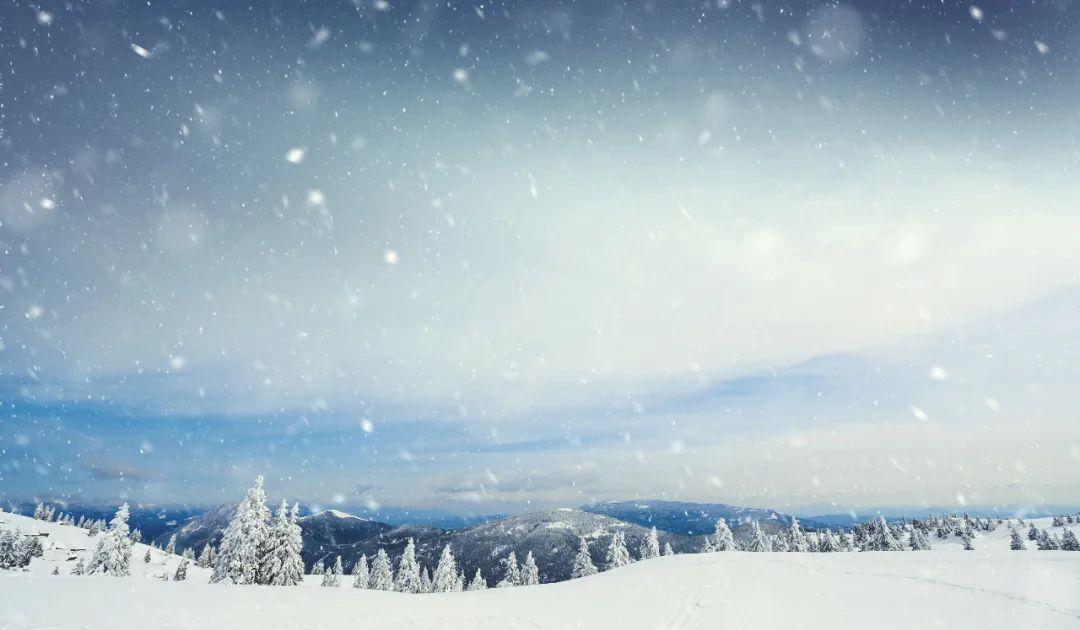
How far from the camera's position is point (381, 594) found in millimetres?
16547

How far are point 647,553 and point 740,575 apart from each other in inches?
2205

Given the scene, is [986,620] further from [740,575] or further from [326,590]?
[326,590]

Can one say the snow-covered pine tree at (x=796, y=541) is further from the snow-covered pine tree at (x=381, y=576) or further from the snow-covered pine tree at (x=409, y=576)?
the snow-covered pine tree at (x=381, y=576)

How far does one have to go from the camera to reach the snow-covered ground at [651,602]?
36.0 ft

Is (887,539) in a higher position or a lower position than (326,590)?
lower

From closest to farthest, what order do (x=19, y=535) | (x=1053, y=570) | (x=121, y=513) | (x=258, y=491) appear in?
(x=1053, y=570) < (x=258, y=491) < (x=121, y=513) < (x=19, y=535)

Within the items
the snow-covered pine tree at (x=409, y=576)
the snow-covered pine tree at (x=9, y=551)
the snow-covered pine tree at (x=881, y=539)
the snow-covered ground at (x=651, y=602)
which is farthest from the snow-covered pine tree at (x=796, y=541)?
the snow-covered pine tree at (x=9, y=551)

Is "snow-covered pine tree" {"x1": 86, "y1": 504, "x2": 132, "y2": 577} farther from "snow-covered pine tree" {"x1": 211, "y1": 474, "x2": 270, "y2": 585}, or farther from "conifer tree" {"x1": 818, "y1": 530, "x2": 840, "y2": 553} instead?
"conifer tree" {"x1": 818, "y1": 530, "x2": 840, "y2": 553}

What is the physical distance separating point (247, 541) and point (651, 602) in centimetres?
3648

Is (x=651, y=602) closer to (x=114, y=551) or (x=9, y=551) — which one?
(x=114, y=551)

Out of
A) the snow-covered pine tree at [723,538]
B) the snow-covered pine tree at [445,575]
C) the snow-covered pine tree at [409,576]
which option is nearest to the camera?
the snow-covered pine tree at [445,575]

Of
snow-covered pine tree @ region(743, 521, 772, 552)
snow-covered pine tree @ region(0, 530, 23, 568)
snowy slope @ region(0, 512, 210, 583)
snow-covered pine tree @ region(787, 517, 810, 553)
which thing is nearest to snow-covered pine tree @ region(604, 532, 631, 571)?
snow-covered pine tree @ region(743, 521, 772, 552)

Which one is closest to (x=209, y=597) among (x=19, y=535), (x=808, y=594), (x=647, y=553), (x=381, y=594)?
(x=381, y=594)

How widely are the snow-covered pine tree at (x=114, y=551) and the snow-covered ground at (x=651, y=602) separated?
4660 centimetres
